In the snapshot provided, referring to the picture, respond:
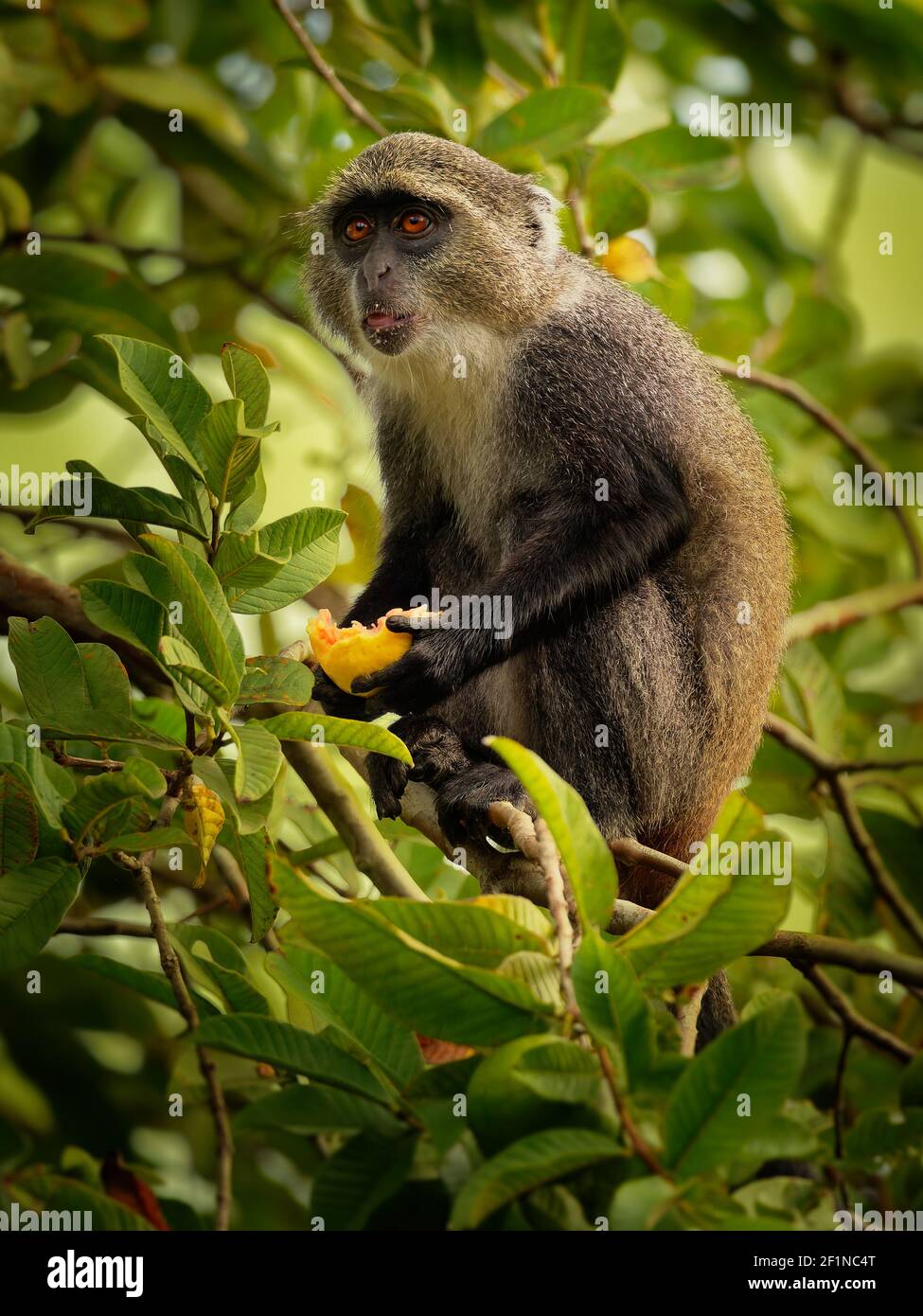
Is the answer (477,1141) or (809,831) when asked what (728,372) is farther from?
(477,1141)

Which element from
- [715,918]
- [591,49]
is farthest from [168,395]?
[591,49]

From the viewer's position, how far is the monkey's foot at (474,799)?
5008 millimetres

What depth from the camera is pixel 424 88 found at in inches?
263

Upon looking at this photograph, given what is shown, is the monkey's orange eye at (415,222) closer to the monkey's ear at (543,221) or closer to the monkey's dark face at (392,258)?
the monkey's dark face at (392,258)

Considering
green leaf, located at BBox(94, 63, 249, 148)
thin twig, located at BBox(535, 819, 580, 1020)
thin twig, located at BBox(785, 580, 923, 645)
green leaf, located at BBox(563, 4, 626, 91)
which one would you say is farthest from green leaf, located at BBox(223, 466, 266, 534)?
green leaf, located at BBox(563, 4, 626, 91)

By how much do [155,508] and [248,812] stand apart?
0.89 meters

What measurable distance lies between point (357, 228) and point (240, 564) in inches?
121

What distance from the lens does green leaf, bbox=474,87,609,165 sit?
6188mm

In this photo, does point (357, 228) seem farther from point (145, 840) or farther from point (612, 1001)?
point (612, 1001)

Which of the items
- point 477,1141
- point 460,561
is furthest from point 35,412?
point 477,1141

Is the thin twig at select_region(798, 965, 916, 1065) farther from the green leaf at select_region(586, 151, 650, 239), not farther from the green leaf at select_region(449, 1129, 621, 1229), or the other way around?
the green leaf at select_region(586, 151, 650, 239)

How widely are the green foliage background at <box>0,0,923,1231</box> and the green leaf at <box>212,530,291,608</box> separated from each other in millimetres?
15

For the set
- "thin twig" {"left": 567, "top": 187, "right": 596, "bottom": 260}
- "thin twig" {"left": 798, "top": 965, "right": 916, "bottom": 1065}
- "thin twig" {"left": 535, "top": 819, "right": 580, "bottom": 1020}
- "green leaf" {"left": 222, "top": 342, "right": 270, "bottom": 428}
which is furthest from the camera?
"thin twig" {"left": 567, "top": 187, "right": 596, "bottom": 260}
